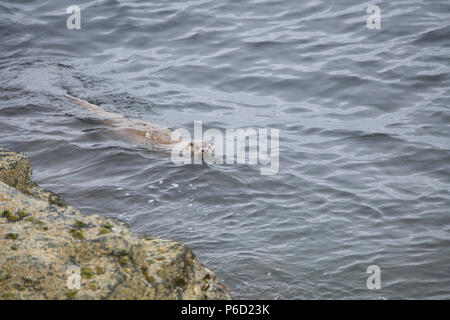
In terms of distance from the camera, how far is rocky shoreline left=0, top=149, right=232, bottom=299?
2.65 m

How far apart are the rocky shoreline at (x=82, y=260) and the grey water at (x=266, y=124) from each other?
1202 millimetres

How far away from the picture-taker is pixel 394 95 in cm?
831

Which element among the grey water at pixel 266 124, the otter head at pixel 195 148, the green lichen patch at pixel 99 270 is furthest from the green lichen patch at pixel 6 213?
the otter head at pixel 195 148

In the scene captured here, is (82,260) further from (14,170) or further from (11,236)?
(14,170)

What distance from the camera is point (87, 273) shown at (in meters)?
2.72

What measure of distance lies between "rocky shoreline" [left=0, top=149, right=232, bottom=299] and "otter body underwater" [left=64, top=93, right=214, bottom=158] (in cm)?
366

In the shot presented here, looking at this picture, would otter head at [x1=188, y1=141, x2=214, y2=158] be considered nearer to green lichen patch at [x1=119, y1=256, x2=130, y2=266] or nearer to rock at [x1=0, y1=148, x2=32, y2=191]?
rock at [x1=0, y1=148, x2=32, y2=191]

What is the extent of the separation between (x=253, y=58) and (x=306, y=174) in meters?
4.71

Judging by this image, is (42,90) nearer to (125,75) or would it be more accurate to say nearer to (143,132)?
(125,75)

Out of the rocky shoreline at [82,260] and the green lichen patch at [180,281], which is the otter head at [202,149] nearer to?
the rocky shoreline at [82,260]

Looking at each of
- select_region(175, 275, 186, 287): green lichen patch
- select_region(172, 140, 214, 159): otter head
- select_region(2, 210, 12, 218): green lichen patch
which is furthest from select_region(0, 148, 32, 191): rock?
select_region(172, 140, 214, 159): otter head

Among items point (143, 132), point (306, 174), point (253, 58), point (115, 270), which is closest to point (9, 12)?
point (253, 58)

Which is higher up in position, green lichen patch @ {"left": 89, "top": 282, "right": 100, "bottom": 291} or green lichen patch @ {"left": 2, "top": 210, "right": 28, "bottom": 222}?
green lichen patch @ {"left": 2, "top": 210, "right": 28, "bottom": 222}

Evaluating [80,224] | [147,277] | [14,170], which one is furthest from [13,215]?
[14,170]
